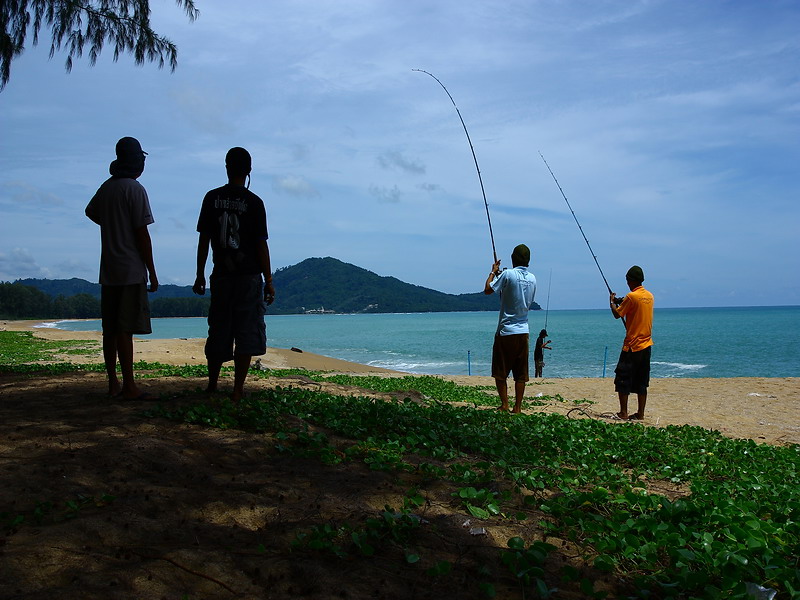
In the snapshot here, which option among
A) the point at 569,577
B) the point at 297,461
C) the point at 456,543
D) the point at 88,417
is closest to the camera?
the point at 569,577

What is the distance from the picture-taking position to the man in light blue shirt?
7.77 metres

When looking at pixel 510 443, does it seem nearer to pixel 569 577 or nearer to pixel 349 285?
pixel 569 577

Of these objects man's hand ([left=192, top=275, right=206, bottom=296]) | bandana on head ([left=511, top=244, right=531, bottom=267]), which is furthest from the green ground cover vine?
bandana on head ([left=511, top=244, right=531, bottom=267])

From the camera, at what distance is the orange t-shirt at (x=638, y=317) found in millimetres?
8938

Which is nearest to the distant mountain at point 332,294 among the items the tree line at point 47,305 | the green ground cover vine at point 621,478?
the tree line at point 47,305

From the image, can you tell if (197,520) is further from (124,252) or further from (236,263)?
(124,252)

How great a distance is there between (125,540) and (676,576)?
8.27ft

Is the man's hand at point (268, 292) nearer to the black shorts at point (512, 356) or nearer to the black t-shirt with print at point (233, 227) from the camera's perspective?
the black t-shirt with print at point (233, 227)

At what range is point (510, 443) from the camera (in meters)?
5.41

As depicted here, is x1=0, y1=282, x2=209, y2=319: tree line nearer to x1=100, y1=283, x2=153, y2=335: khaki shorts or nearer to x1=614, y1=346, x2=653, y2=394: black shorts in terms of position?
x1=614, y1=346, x2=653, y2=394: black shorts

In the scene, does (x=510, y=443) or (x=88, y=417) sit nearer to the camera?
(x=88, y=417)

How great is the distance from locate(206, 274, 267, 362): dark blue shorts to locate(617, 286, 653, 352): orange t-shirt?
18.7 feet

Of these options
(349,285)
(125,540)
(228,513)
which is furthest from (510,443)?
(349,285)

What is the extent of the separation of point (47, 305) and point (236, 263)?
114881mm
